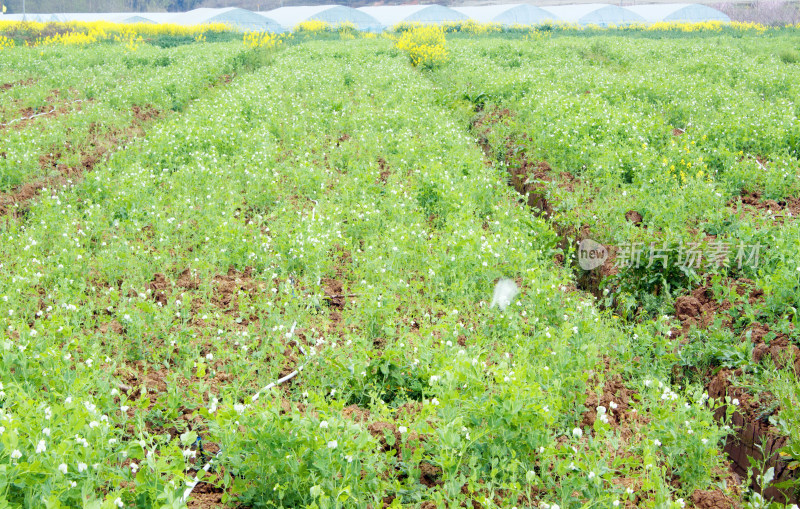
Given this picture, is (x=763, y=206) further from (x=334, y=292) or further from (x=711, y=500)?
(x=334, y=292)

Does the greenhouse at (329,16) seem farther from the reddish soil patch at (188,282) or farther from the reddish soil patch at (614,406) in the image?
the reddish soil patch at (614,406)

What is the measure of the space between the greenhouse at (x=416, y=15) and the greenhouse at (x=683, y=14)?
58.1ft

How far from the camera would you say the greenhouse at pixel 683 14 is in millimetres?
52125

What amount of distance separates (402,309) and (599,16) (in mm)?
55362

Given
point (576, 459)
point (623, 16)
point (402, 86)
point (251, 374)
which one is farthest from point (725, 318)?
point (623, 16)

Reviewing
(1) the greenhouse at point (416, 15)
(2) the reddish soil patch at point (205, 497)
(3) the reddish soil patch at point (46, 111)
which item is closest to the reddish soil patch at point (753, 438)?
(2) the reddish soil patch at point (205, 497)

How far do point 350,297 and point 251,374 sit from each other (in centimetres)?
168

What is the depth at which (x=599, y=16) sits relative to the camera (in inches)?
2063

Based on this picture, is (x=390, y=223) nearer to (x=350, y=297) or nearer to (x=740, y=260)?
(x=350, y=297)

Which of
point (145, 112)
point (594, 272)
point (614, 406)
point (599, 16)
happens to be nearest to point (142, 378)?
point (614, 406)

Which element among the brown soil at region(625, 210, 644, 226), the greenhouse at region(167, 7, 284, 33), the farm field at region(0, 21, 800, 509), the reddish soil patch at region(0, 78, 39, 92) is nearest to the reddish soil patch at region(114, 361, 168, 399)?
the farm field at region(0, 21, 800, 509)

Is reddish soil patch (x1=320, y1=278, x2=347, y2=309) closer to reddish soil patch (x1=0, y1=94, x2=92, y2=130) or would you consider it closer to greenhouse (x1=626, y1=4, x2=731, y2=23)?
reddish soil patch (x1=0, y1=94, x2=92, y2=130)

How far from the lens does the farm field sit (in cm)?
316

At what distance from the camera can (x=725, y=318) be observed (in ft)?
16.2
